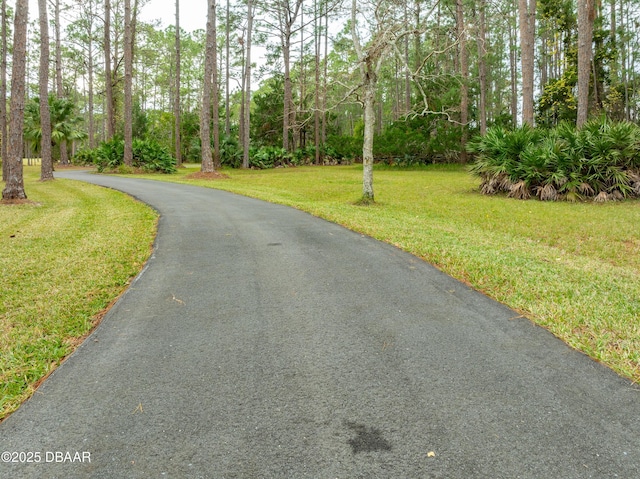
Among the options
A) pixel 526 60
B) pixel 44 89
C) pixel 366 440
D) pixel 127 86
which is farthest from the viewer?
pixel 127 86

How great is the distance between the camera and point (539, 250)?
677 centimetres

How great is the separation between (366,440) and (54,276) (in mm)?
4449

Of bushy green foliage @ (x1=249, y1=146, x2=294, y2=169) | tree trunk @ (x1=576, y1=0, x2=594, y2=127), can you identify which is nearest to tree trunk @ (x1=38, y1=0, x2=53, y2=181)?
bushy green foliage @ (x1=249, y1=146, x2=294, y2=169)

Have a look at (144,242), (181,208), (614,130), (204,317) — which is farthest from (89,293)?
(614,130)

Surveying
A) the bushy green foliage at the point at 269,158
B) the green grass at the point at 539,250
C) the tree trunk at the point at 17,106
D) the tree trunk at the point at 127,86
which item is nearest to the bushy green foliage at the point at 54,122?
the tree trunk at the point at 127,86

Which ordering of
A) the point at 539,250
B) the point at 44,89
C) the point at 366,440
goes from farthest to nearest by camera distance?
the point at 44,89 < the point at 539,250 < the point at 366,440

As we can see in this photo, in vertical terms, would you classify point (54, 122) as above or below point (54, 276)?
above

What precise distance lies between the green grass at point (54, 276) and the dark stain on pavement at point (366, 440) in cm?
197

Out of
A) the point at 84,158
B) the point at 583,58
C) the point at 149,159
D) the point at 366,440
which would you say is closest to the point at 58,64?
the point at 84,158

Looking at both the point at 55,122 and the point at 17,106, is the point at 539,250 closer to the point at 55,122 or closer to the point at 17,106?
the point at 17,106

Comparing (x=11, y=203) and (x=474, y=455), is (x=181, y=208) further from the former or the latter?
(x=474, y=455)

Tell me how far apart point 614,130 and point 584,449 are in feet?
42.0

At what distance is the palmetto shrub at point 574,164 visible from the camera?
12.1 metres

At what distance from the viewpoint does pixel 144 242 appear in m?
6.93
